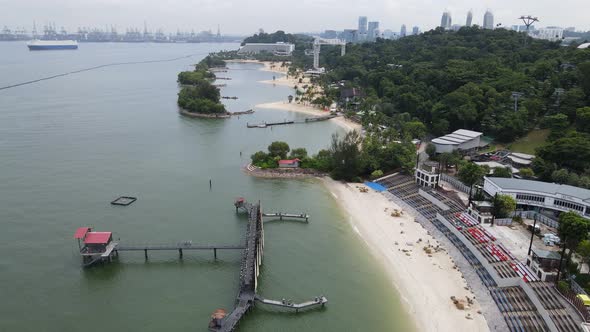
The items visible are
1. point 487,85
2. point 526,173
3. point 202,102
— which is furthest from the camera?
point 202,102

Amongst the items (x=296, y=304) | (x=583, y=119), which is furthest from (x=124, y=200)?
(x=583, y=119)

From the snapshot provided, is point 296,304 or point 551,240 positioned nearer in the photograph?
point 296,304

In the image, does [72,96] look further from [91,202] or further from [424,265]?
[424,265]

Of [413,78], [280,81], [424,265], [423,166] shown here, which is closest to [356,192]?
[423,166]

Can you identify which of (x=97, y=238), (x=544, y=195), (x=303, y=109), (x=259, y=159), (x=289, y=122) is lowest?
(x=97, y=238)

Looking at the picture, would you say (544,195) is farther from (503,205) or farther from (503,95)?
(503,95)
